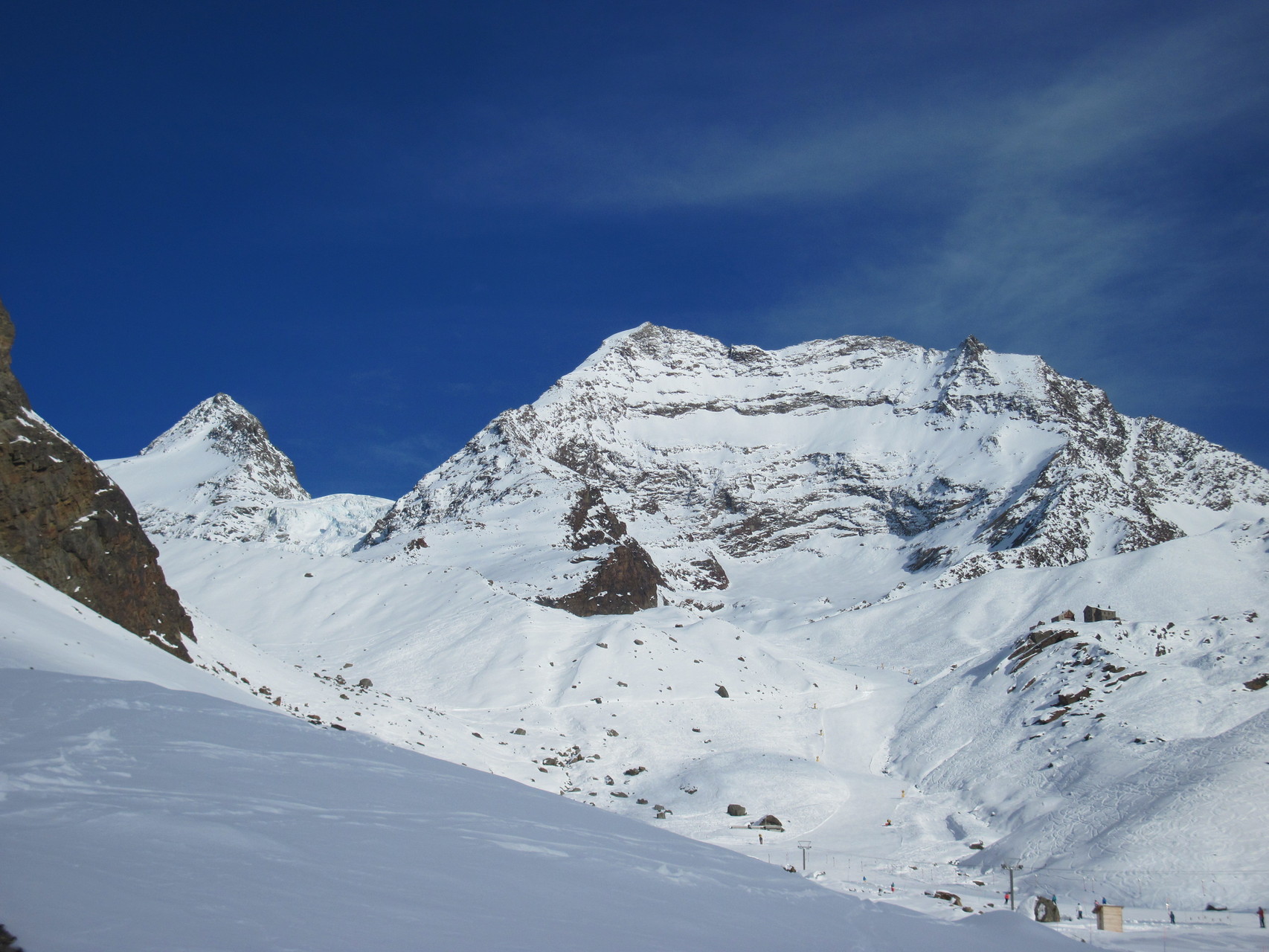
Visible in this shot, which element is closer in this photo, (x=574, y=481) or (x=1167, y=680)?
(x=1167, y=680)

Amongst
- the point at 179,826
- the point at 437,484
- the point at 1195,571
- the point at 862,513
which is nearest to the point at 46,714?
the point at 179,826

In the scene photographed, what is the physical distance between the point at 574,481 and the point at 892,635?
46.3 m

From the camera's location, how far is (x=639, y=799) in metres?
38.9

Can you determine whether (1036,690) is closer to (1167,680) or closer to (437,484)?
(1167,680)

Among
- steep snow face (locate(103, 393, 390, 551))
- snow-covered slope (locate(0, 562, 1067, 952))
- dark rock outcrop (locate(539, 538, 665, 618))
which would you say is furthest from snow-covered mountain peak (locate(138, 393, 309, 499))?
snow-covered slope (locate(0, 562, 1067, 952))

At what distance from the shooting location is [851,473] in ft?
531

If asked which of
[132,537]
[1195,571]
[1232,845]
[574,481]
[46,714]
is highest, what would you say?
[574,481]

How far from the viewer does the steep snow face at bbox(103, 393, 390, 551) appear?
12988 cm

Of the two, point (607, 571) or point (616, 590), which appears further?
point (607, 571)

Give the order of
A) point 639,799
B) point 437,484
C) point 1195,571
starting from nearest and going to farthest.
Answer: point 639,799
point 1195,571
point 437,484

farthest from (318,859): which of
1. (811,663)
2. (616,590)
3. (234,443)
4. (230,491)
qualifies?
(234,443)

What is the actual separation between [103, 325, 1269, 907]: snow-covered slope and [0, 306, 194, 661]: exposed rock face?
155 inches

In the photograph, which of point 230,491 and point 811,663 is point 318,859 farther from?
point 230,491

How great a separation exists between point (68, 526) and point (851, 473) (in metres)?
143
